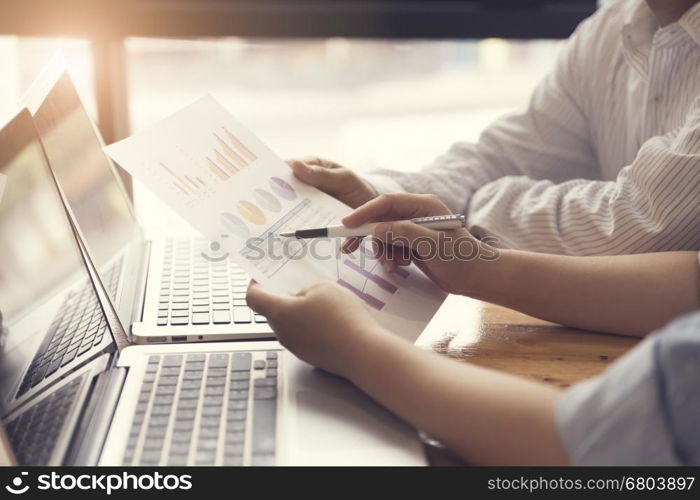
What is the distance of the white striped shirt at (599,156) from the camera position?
2.75ft

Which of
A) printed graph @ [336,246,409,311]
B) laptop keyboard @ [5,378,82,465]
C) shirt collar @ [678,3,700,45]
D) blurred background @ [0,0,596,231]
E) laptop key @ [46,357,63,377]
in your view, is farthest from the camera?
blurred background @ [0,0,596,231]

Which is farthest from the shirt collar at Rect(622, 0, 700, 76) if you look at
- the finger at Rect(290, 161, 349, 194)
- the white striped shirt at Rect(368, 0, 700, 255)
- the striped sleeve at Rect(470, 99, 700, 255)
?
the finger at Rect(290, 161, 349, 194)

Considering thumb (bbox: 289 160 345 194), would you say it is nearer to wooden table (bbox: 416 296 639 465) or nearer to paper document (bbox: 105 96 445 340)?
paper document (bbox: 105 96 445 340)

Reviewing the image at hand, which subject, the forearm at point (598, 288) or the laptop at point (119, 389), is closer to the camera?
the laptop at point (119, 389)

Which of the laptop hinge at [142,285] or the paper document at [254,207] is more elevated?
the paper document at [254,207]

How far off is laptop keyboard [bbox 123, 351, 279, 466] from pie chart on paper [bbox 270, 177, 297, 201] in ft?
0.60

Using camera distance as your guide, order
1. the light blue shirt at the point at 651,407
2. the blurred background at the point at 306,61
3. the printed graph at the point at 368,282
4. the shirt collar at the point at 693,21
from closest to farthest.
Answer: the light blue shirt at the point at 651,407, the printed graph at the point at 368,282, the shirt collar at the point at 693,21, the blurred background at the point at 306,61

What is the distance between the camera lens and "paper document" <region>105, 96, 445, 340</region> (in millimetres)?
722

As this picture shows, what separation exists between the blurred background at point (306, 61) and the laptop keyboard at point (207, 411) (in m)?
0.67

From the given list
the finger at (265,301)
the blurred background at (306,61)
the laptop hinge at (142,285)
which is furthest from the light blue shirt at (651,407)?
the blurred background at (306,61)

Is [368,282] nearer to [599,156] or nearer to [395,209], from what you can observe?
→ [395,209]

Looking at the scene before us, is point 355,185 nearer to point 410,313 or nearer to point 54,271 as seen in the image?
point 410,313

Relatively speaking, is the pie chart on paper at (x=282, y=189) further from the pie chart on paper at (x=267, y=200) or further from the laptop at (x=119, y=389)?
the laptop at (x=119, y=389)

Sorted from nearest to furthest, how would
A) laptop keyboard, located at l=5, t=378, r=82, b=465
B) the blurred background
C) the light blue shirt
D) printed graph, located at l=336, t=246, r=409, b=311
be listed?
1. the light blue shirt
2. laptop keyboard, located at l=5, t=378, r=82, b=465
3. printed graph, located at l=336, t=246, r=409, b=311
4. the blurred background
